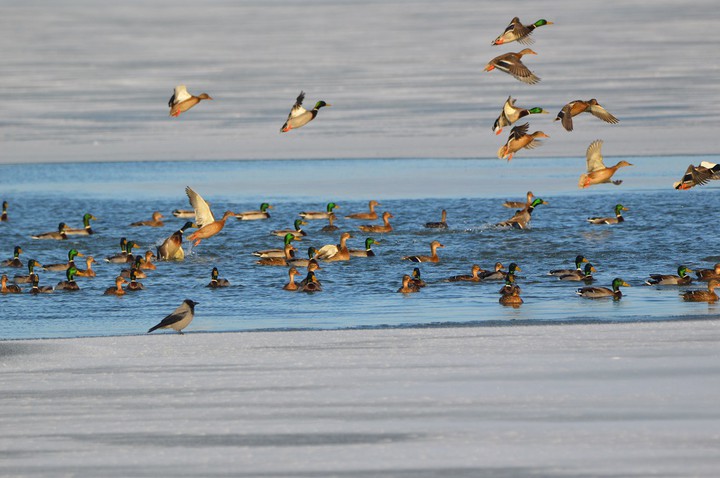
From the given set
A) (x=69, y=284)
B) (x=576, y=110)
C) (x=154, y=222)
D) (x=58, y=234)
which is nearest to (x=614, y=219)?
(x=576, y=110)

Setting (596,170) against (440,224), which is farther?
(440,224)

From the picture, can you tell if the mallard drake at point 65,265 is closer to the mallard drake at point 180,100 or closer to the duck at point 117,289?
the duck at point 117,289

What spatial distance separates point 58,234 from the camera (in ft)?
64.5

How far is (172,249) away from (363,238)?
9.55 feet

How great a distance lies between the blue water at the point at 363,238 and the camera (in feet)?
45.0

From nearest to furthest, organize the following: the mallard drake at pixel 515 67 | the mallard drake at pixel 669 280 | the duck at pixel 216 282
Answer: the mallard drake at pixel 669 280
the mallard drake at pixel 515 67
the duck at pixel 216 282

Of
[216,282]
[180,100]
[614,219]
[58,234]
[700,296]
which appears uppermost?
[180,100]

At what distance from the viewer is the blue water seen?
13.7 metres

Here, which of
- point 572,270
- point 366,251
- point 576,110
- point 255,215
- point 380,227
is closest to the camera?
point 576,110

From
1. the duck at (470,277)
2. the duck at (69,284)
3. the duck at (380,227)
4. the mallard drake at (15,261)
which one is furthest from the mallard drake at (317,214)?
the duck at (69,284)

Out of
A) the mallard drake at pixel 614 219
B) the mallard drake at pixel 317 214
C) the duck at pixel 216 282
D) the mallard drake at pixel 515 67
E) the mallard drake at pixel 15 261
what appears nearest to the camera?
the mallard drake at pixel 515 67

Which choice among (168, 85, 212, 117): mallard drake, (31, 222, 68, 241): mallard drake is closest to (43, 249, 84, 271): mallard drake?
(31, 222, 68, 241): mallard drake

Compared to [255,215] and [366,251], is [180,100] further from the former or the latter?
[255,215]

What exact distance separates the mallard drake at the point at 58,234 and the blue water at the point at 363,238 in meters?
0.12
